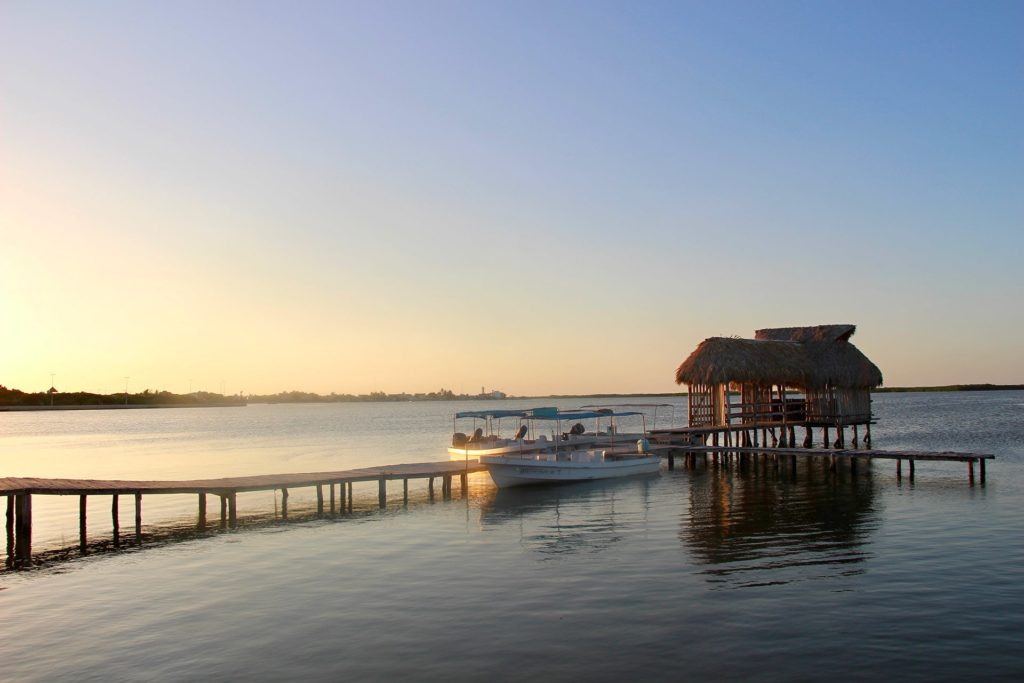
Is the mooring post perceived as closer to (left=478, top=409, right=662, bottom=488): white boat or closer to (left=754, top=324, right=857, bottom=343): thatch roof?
(left=478, top=409, right=662, bottom=488): white boat

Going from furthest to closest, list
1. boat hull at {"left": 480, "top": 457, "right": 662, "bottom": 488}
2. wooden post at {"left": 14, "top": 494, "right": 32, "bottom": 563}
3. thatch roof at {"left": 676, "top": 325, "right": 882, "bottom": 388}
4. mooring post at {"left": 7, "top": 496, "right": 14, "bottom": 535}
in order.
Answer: thatch roof at {"left": 676, "top": 325, "right": 882, "bottom": 388}, boat hull at {"left": 480, "top": 457, "right": 662, "bottom": 488}, mooring post at {"left": 7, "top": 496, "right": 14, "bottom": 535}, wooden post at {"left": 14, "top": 494, "right": 32, "bottom": 563}

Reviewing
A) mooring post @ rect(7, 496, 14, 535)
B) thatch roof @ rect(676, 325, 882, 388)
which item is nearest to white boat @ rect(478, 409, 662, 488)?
thatch roof @ rect(676, 325, 882, 388)

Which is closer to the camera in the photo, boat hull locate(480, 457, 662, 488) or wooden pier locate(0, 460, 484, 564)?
wooden pier locate(0, 460, 484, 564)

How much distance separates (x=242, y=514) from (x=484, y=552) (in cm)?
1041

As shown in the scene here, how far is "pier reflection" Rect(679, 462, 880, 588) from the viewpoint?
53.2 feet

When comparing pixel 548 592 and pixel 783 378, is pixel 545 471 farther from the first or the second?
pixel 783 378

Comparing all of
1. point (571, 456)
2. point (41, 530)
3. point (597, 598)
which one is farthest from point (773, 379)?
point (41, 530)

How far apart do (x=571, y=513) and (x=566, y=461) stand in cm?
672

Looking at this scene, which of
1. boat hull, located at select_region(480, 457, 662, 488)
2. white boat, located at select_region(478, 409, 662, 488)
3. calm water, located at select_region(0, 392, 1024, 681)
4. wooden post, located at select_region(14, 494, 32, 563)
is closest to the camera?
calm water, located at select_region(0, 392, 1024, 681)

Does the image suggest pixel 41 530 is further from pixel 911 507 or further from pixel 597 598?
pixel 911 507

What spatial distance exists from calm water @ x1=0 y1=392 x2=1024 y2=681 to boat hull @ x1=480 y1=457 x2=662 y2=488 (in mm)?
1639

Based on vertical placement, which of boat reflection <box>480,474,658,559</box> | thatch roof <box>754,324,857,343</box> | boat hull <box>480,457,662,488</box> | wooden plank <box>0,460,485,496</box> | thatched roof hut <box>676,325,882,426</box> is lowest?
boat reflection <box>480,474,658,559</box>

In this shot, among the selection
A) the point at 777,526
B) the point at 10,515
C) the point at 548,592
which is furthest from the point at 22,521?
the point at 777,526

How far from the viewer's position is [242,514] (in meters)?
25.5
